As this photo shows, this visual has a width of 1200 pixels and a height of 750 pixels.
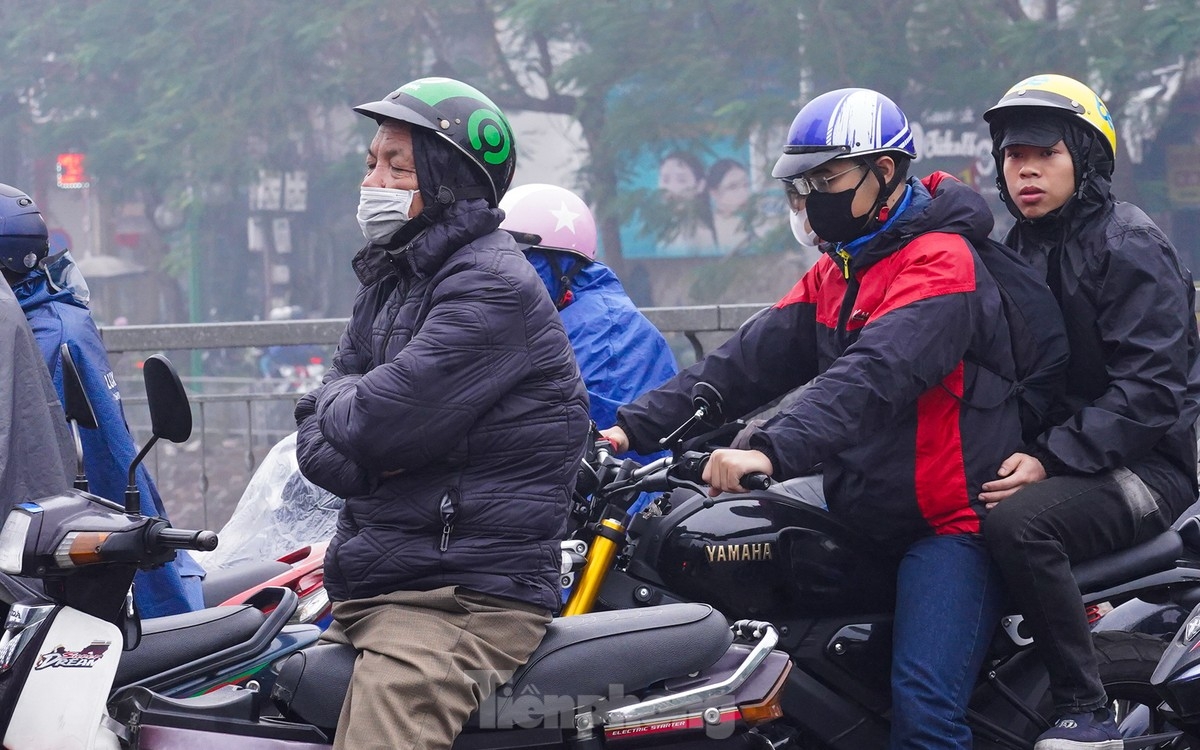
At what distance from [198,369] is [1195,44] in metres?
18.9

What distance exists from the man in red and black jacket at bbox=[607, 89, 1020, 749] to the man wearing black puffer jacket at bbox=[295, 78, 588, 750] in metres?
0.55

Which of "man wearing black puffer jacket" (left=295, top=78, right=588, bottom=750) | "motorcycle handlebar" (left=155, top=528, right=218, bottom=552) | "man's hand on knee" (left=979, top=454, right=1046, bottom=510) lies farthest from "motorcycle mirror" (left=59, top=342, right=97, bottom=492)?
"man's hand on knee" (left=979, top=454, right=1046, bottom=510)

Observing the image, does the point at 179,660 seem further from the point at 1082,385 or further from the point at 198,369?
the point at 198,369

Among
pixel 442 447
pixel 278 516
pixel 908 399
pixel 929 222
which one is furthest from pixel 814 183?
pixel 278 516

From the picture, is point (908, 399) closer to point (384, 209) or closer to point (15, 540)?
point (384, 209)

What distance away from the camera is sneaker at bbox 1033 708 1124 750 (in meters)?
3.17

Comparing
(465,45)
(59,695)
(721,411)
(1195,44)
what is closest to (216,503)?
(721,411)

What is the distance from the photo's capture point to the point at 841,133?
10.9 ft

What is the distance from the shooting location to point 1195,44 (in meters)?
21.6

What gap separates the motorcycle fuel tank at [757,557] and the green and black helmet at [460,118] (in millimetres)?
943

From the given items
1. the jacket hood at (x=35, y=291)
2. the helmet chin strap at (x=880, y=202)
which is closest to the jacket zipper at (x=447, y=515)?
the helmet chin strap at (x=880, y=202)

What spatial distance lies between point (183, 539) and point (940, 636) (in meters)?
1.72

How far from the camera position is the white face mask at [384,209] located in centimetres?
277

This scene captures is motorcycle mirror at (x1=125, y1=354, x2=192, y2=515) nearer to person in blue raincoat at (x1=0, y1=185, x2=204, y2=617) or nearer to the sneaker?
person in blue raincoat at (x1=0, y1=185, x2=204, y2=617)
